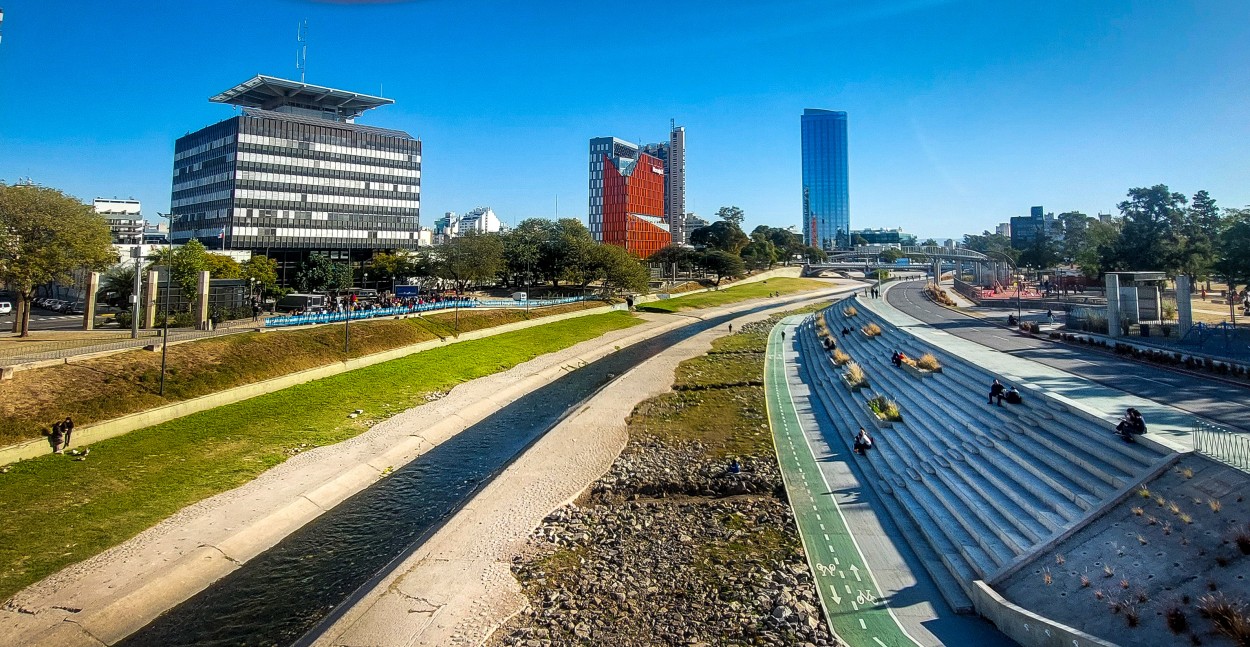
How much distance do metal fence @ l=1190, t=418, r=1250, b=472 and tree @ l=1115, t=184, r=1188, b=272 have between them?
1936 inches

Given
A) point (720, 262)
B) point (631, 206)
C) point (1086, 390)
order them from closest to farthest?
1. point (1086, 390)
2. point (720, 262)
3. point (631, 206)

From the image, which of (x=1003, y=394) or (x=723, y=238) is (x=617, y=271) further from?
(x=1003, y=394)

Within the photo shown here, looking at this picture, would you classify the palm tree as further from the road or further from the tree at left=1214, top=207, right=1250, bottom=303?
the tree at left=1214, top=207, right=1250, bottom=303

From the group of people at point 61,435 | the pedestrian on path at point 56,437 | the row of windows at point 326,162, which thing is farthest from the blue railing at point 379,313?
the row of windows at point 326,162

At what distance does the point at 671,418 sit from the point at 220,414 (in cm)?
2287

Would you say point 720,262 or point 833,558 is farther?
point 720,262

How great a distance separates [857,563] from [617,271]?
239ft

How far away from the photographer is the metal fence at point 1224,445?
38.8 feet

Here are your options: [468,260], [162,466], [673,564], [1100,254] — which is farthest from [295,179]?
[1100,254]

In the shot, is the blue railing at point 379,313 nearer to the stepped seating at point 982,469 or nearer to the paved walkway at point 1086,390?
the stepped seating at point 982,469

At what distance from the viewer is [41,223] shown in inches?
1230

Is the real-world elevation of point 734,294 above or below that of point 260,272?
below

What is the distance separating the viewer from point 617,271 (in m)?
86.4

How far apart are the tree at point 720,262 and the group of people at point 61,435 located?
10327cm
